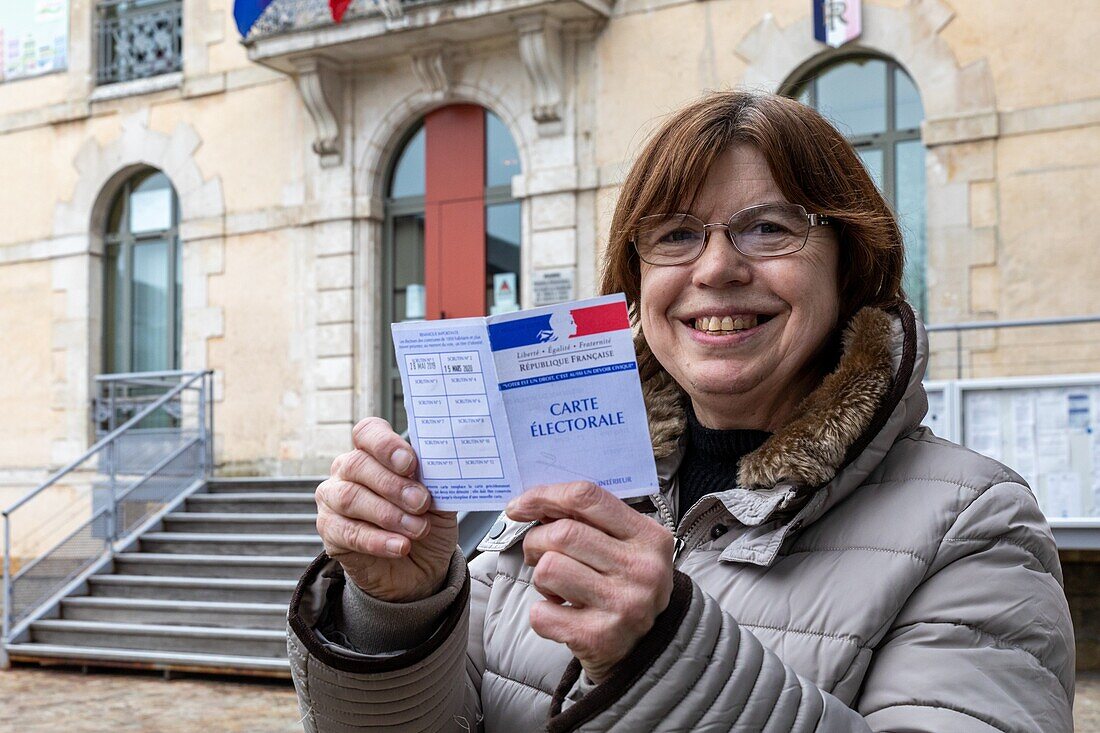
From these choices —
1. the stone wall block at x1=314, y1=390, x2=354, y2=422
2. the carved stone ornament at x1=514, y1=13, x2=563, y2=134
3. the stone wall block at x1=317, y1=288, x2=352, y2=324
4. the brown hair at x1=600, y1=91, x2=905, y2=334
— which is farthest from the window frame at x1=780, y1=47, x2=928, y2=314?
the brown hair at x1=600, y1=91, x2=905, y2=334

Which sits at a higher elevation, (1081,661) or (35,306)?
(35,306)

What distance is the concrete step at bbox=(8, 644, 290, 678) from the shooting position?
25.7 ft

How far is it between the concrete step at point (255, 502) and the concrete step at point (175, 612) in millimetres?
1372

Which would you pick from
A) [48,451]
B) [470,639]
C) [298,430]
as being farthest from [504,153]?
[470,639]

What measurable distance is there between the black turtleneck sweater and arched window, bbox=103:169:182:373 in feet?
39.4

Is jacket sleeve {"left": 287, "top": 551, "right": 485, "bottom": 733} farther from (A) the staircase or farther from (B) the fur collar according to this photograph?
(A) the staircase

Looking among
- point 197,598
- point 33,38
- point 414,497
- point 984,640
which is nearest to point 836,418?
point 984,640

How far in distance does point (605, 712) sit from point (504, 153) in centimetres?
1068

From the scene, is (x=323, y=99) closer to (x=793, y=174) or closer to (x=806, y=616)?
(x=793, y=174)

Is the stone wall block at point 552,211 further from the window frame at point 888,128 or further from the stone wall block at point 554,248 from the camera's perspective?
the window frame at point 888,128

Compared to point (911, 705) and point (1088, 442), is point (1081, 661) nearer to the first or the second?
point (1088, 442)

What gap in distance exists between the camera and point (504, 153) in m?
11.7

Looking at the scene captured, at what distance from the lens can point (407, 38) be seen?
11305mm

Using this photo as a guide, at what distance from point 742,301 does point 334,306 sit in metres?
10.5
